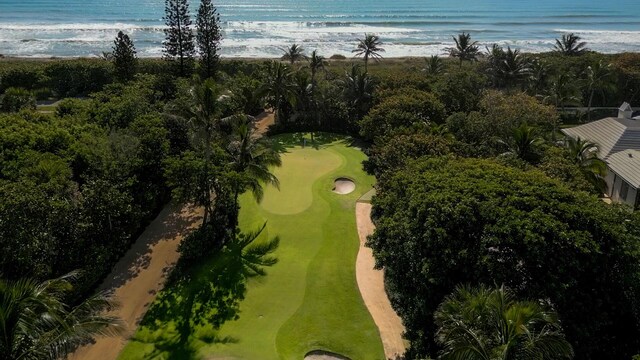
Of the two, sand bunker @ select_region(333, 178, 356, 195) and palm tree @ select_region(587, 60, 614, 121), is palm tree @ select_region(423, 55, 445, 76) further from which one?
sand bunker @ select_region(333, 178, 356, 195)

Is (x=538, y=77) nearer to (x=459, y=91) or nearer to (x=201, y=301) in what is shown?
(x=459, y=91)

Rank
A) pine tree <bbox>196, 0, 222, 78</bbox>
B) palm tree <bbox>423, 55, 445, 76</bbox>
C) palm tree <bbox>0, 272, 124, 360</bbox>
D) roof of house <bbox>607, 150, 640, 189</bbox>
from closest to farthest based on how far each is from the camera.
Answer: palm tree <bbox>0, 272, 124, 360</bbox> < roof of house <bbox>607, 150, 640, 189</bbox> < pine tree <bbox>196, 0, 222, 78</bbox> < palm tree <bbox>423, 55, 445, 76</bbox>

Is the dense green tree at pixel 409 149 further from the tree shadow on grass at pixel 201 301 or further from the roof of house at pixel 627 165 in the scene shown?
the roof of house at pixel 627 165

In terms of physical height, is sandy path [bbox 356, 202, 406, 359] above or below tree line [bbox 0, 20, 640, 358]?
below

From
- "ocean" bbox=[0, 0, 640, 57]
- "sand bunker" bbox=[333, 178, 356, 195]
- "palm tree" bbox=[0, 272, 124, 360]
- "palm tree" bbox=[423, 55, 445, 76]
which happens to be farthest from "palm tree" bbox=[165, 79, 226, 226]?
"ocean" bbox=[0, 0, 640, 57]

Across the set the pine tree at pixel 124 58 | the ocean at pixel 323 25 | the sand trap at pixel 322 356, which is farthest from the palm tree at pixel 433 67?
the sand trap at pixel 322 356

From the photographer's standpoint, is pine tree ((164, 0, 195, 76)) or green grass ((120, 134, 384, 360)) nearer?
green grass ((120, 134, 384, 360))
